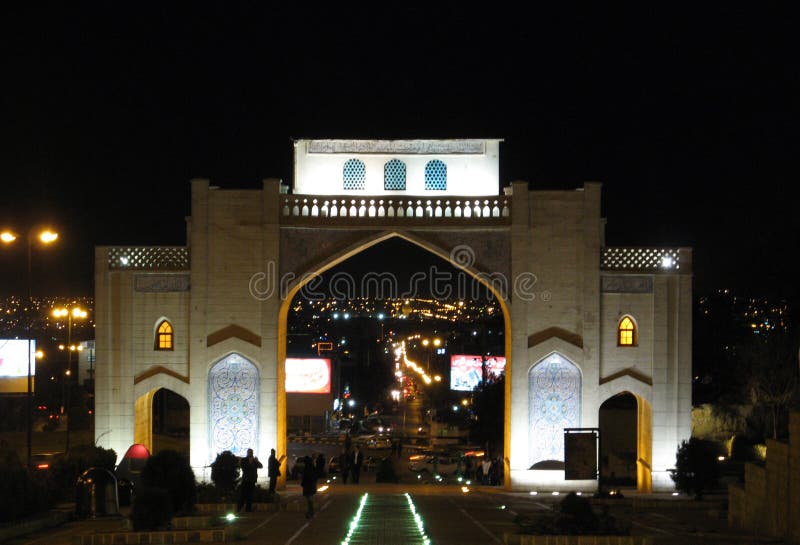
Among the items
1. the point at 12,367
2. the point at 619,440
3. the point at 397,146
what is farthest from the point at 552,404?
the point at 12,367

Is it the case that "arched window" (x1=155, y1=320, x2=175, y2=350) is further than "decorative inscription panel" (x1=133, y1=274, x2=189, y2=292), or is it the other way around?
"arched window" (x1=155, y1=320, x2=175, y2=350)

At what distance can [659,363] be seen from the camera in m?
24.4

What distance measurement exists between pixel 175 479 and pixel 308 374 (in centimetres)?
2529

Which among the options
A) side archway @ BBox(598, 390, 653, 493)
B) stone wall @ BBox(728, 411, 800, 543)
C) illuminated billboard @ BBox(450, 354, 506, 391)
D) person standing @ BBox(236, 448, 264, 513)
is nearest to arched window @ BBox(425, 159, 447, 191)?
person standing @ BBox(236, 448, 264, 513)

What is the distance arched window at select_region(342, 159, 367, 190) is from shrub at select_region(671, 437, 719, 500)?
8807mm

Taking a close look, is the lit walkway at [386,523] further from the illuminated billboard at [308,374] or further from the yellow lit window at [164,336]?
the illuminated billboard at [308,374]

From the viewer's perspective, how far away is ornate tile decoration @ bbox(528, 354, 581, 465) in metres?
24.4

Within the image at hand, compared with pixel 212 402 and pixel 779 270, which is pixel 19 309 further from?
pixel 779 270

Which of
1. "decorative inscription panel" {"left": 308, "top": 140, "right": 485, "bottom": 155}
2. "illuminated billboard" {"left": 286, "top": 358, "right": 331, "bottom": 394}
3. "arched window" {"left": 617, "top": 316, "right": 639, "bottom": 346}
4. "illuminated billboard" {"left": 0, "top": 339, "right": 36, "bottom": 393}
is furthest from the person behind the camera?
"illuminated billboard" {"left": 286, "top": 358, "right": 331, "bottom": 394}

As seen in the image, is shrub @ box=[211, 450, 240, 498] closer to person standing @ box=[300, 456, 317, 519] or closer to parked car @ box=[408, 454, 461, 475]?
person standing @ box=[300, 456, 317, 519]

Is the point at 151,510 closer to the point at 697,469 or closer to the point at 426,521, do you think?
the point at 426,521

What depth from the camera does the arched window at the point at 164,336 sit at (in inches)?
971

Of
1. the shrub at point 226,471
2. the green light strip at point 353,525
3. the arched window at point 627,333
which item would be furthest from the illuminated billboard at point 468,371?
Answer: the green light strip at point 353,525

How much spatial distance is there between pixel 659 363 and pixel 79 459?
38.2 feet
